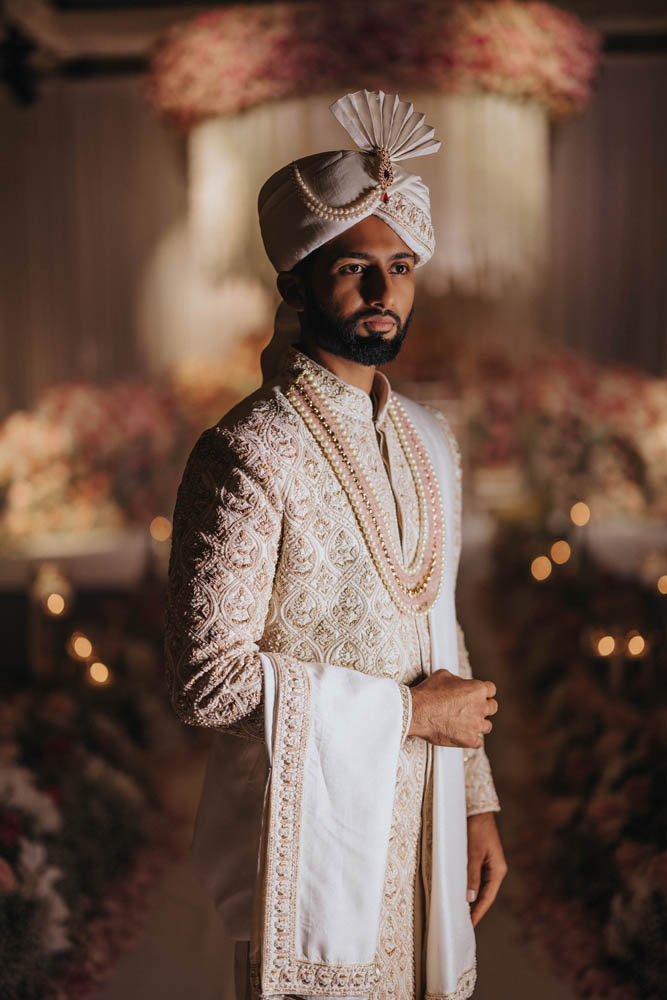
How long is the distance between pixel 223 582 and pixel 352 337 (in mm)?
357

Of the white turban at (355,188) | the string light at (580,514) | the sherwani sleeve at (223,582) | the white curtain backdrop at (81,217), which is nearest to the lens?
the sherwani sleeve at (223,582)

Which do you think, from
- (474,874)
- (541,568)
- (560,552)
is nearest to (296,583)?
(474,874)

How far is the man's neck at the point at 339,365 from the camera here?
1.34 meters

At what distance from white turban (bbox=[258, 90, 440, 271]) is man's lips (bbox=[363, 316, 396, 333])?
112 millimetres

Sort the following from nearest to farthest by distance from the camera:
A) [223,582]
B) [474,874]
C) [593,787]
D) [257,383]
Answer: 1. [223,582]
2. [474,874]
3. [593,787]
4. [257,383]

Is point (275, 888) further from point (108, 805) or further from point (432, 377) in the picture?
point (432, 377)

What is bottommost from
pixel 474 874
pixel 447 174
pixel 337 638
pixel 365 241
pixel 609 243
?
pixel 474 874

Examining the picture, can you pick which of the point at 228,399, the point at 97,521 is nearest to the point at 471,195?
the point at 228,399

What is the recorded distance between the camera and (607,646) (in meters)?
2.95

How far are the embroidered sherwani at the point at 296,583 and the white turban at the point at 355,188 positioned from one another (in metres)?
0.17

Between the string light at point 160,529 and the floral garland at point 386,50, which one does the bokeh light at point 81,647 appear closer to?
the string light at point 160,529

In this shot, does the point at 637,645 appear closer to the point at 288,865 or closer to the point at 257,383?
the point at 288,865

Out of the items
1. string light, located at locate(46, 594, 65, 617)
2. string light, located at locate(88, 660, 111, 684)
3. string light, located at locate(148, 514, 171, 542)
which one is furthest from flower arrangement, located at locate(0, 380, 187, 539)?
string light, located at locate(88, 660, 111, 684)

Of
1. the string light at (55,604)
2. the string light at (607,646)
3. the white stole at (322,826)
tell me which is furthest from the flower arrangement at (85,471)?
the white stole at (322,826)
